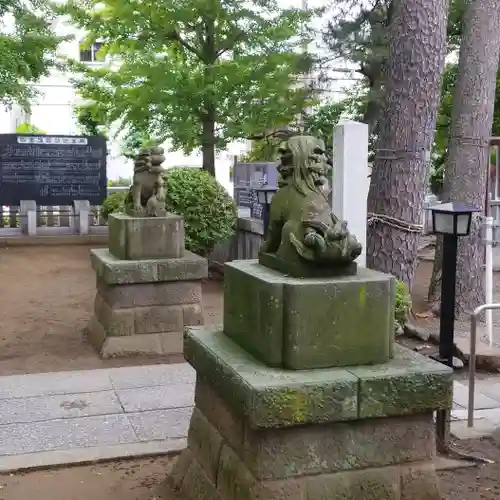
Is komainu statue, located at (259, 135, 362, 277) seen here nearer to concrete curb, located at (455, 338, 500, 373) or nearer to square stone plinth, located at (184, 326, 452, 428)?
square stone plinth, located at (184, 326, 452, 428)

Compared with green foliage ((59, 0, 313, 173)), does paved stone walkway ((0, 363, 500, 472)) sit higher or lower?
lower

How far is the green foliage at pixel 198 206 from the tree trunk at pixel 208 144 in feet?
6.98

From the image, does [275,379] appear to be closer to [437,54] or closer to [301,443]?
[301,443]

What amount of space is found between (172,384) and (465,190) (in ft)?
17.7

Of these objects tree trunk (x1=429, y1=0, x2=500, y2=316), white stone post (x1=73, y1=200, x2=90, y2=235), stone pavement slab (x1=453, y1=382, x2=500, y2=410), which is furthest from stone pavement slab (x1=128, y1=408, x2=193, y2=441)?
white stone post (x1=73, y1=200, x2=90, y2=235)

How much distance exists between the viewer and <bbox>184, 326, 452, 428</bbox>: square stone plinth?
10.6 ft

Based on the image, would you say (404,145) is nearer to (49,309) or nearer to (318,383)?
(49,309)

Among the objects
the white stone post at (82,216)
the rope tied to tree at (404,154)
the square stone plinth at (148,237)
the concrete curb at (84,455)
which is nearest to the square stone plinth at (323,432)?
the concrete curb at (84,455)

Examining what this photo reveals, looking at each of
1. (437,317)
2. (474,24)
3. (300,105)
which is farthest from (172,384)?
(300,105)

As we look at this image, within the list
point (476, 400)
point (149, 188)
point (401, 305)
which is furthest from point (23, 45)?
point (476, 400)

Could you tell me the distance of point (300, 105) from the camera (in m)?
13.5

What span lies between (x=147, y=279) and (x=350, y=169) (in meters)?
2.42

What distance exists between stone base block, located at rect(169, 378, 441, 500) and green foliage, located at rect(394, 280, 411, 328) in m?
4.78

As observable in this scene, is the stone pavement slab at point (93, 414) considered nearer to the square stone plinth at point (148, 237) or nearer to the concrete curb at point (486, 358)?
the square stone plinth at point (148, 237)
